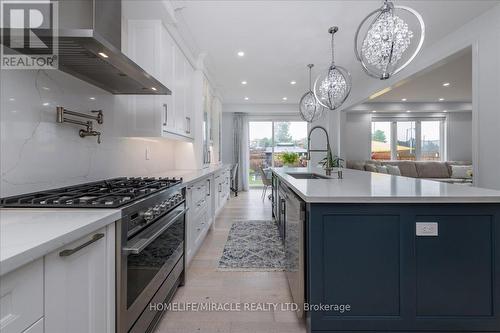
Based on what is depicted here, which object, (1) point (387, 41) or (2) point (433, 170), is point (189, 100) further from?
(2) point (433, 170)

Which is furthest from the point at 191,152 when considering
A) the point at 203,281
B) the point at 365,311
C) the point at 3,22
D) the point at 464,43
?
the point at 464,43

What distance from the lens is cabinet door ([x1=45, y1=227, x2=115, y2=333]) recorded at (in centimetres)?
79

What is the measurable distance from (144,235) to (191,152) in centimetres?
274

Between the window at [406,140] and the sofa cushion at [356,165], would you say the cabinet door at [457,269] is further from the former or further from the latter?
the window at [406,140]

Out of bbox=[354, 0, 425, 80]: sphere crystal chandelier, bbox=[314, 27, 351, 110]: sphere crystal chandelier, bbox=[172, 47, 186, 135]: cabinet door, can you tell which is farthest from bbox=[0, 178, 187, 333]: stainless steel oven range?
bbox=[314, 27, 351, 110]: sphere crystal chandelier

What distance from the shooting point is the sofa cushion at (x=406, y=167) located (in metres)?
7.46

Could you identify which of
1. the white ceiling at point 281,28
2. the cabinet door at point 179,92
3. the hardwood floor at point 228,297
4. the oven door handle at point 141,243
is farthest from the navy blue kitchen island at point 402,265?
the white ceiling at point 281,28

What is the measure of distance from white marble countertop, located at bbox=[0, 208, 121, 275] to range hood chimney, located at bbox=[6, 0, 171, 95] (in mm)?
783

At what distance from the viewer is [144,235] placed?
52.7 inches

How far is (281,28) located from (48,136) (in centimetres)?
283

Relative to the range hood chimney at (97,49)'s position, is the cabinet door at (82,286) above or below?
below

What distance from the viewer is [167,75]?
9.16 feet

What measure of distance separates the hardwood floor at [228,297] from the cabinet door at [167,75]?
151 cm

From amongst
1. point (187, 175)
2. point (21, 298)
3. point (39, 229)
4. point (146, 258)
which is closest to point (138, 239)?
point (146, 258)
